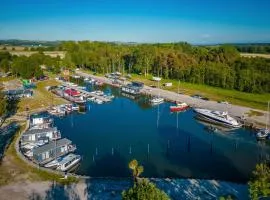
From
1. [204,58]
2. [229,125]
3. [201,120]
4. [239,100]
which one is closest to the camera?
[229,125]

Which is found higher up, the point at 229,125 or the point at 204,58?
the point at 204,58

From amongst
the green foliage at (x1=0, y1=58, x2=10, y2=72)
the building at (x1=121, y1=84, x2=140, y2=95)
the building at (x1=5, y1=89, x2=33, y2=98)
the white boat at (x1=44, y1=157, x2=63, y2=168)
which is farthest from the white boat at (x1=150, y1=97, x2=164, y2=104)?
the green foliage at (x1=0, y1=58, x2=10, y2=72)

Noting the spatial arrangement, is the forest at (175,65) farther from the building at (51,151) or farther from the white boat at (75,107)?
the building at (51,151)

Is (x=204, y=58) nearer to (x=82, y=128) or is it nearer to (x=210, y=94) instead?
(x=210, y=94)

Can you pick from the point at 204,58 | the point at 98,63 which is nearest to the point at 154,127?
the point at 204,58

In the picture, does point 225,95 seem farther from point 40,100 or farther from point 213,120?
point 40,100

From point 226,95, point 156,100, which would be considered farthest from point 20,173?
point 226,95

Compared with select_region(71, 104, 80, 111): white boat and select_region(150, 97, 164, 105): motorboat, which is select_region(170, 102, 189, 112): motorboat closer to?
select_region(150, 97, 164, 105): motorboat
